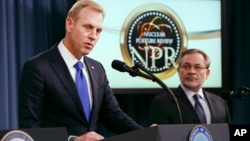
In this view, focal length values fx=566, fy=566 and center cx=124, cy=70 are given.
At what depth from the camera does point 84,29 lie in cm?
246

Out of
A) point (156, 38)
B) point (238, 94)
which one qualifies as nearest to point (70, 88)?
point (238, 94)

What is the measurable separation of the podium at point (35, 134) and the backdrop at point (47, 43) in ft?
8.17

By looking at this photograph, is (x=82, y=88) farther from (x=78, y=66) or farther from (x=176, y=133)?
(x=176, y=133)

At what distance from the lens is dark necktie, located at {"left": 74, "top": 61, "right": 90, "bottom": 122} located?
236cm

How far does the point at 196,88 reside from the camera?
3256 millimetres

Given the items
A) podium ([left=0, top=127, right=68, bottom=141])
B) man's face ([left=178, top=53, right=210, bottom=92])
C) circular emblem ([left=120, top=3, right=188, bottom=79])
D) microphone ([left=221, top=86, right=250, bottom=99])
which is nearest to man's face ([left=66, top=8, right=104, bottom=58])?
microphone ([left=221, top=86, right=250, bottom=99])

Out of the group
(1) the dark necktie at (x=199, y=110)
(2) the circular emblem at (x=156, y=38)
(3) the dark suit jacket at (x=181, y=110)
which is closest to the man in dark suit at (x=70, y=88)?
(3) the dark suit jacket at (x=181, y=110)

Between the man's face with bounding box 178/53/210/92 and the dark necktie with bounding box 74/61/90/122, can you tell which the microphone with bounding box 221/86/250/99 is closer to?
the man's face with bounding box 178/53/210/92

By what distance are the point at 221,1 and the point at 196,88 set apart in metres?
1.30

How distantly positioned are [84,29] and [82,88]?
26 cm

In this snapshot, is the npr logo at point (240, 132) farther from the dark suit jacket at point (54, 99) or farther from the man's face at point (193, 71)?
the dark suit jacket at point (54, 99)

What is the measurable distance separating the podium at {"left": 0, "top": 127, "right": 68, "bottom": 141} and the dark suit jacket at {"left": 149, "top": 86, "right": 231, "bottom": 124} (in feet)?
5.17

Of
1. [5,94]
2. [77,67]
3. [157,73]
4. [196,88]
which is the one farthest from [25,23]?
[77,67]

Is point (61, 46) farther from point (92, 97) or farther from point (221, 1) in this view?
point (221, 1)
